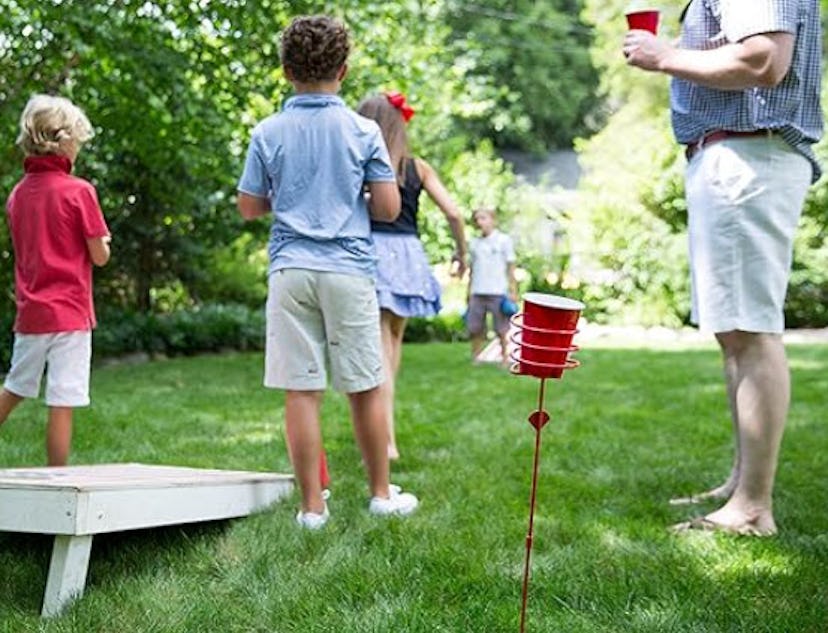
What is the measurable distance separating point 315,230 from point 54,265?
0.98 metres

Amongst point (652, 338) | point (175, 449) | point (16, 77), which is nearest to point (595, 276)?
point (652, 338)

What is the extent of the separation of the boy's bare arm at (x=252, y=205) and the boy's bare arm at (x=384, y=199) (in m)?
0.31

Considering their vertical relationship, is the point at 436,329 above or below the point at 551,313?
below

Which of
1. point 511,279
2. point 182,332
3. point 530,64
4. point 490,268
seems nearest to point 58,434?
point 490,268

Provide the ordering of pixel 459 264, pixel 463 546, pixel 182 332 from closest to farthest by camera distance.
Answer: pixel 463 546 < pixel 459 264 < pixel 182 332

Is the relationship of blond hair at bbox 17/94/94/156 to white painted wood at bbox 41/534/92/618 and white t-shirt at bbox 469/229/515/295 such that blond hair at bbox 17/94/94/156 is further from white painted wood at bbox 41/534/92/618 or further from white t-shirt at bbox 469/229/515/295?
white t-shirt at bbox 469/229/515/295

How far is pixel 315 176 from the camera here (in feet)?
9.31

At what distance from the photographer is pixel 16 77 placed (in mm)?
7078

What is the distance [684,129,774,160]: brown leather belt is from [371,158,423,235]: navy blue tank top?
118cm

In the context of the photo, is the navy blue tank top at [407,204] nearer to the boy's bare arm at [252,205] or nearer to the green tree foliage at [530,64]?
the boy's bare arm at [252,205]

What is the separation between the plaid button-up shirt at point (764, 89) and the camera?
259 centimetres

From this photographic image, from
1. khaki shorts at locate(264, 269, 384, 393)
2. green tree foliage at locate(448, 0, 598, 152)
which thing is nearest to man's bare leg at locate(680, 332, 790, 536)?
khaki shorts at locate(264, 269, 384, 393)

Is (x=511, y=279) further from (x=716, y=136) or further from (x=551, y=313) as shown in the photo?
(x=551, y=313)

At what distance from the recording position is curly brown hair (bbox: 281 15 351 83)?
282 cm
